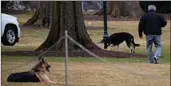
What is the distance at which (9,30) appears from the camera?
65.1ft

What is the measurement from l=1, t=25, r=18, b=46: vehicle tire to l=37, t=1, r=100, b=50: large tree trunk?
1.47 m

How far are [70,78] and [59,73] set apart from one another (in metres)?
0.91

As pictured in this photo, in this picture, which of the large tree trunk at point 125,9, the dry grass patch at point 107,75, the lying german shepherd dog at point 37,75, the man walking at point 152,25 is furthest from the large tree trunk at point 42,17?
the lying german shepherd dog at point 37,75

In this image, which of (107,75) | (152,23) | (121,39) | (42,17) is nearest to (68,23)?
(121,39)

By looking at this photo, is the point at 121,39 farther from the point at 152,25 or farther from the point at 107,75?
the point at 107,75

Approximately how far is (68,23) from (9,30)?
2404 mm

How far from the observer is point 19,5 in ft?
246

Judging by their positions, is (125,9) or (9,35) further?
(125,9)

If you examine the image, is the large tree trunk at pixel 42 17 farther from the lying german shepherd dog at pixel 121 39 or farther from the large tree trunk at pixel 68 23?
the large tree trunk at pixel 68 23

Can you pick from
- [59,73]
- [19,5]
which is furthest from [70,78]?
[19,5]

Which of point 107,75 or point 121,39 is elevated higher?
point 107,75

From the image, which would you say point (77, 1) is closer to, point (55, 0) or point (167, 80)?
point (55, 0)

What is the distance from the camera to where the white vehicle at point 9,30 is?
19.4 meters

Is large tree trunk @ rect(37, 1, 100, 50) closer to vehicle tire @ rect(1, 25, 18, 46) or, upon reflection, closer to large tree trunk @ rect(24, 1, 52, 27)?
vehicle tire @ rect(1, 25, 18, 46)
